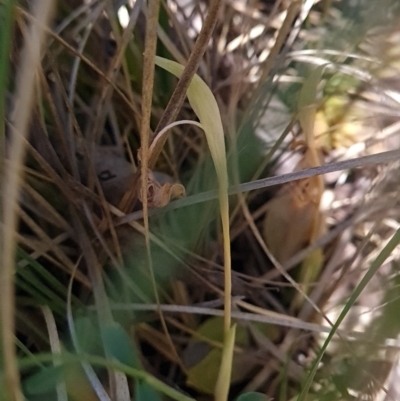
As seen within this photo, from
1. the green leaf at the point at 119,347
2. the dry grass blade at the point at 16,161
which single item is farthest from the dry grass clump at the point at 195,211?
the dry grass blade at the point at 16,161

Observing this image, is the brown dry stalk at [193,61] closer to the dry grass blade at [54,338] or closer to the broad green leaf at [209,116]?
the broad green leaf at [209,116]

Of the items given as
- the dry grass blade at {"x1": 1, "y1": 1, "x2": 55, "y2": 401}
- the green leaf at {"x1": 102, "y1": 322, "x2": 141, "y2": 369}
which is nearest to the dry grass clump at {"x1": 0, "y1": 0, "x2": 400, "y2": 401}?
the green leaf at {"x1": 102, "y1": 322, "x2": 141, "y2": 369}

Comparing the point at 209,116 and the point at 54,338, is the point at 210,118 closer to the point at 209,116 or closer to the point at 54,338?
the point at 209,116

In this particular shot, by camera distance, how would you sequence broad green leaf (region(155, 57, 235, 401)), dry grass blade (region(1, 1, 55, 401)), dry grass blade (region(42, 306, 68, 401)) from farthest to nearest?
dry grass blade (region(42, 306, 68, 401))
broad green leaf (region(155, 57, 235, 401))
dry grass blade (region(1, 1, 55, 401))

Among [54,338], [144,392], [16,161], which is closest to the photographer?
[16,161]

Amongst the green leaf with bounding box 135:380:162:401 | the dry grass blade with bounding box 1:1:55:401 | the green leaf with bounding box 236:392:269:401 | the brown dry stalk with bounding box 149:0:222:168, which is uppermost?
the brown dry stalk with bounding box 149:0:222:168

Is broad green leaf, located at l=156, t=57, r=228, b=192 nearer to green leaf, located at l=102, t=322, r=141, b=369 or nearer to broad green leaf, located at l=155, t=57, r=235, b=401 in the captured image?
broad green leaf, located at l=155, t=57, r=235, b=401

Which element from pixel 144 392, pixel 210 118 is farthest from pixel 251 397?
pixel 210 118

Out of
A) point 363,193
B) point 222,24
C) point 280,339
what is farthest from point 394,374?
point 222,24
